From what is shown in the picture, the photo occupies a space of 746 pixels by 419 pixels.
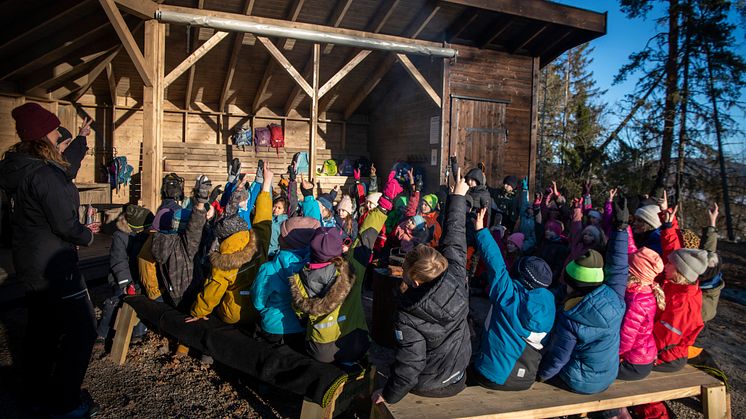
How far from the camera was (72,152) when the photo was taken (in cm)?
355

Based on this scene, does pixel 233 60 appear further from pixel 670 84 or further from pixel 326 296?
pixel 670 84

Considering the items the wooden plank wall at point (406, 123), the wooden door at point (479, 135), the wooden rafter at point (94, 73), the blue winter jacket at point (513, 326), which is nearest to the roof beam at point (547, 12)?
the wooden plank wall at point (406, 123)

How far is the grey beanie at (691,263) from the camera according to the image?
134 inches

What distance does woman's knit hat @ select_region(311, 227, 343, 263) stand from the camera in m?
3.06

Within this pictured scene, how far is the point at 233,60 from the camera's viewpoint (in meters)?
11.5

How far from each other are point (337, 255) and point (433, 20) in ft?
27.1

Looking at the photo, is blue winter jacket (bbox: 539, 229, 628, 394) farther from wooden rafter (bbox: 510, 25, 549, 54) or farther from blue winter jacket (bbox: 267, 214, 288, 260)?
wooden rafter (bbox: 510, 25, 549, 54)

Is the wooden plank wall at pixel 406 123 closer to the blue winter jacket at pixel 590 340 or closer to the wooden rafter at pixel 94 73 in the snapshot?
the wooden rafter at pixel 94 73

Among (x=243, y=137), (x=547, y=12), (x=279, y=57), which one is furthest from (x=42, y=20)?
(x=547, y=12)

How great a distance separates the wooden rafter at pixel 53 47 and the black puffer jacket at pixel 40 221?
278 inches

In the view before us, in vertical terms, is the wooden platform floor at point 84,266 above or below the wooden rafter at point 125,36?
below

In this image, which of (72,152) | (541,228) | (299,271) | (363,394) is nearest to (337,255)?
(299,271)

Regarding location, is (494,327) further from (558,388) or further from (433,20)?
(433,20)

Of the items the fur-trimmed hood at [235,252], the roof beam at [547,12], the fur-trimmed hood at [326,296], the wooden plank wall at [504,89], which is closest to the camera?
the fur-trimmed hood at [326,296]
